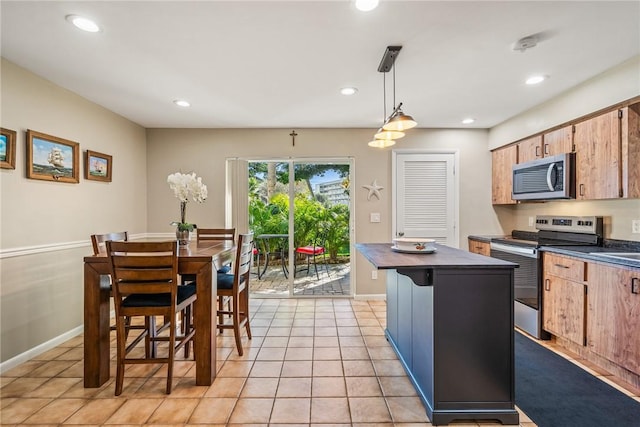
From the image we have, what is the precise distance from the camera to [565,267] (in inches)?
107

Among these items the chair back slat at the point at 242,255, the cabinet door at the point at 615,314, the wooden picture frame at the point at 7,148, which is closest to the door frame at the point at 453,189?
the cabinet door at the point at 615,314

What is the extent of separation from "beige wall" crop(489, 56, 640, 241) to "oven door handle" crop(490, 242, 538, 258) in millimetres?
675

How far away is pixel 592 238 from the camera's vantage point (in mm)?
3039

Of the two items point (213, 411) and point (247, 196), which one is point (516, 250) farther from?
point (247, 196)

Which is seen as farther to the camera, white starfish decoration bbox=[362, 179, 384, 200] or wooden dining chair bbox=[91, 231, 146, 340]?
white starfish decoration bbox=[362, 179, 384, 200]

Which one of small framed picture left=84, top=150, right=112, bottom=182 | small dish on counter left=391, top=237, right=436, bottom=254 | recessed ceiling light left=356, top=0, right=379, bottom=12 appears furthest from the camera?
small framed picture left=84, top=150, right=112, bottom=182

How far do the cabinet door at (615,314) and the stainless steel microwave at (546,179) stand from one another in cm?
90

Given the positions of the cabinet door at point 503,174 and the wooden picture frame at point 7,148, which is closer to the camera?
the wooden picture frame at point 7,148

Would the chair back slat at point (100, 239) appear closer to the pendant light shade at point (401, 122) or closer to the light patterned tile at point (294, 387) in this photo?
the light patterned tile at point (294, 387)

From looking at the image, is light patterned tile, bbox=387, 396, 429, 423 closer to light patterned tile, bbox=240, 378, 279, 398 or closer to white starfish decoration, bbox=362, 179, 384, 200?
light patterned tile, bbox=240, 378, 279, 398

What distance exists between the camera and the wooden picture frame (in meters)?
2.44

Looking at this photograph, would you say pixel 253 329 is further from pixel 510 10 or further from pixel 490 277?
pixel 510 10

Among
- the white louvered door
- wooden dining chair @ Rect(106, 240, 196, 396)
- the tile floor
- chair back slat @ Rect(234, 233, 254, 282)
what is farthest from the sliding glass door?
wooden dining chair @ Rect(106, 240, 196, 396)

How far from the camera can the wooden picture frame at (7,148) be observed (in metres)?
2.44
